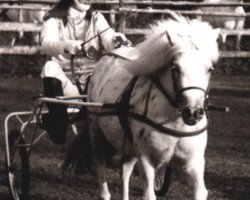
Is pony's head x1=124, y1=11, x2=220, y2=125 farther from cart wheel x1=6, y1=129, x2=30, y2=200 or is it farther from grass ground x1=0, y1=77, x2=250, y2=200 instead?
grass ground x1=0, y1=77, x2=250, y2=200

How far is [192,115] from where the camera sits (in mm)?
5660

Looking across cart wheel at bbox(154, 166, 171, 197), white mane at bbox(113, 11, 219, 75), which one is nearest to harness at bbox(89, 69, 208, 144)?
white mane at bbox(113, 11, 219, 75)

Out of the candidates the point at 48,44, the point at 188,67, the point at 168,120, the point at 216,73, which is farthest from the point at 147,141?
the point at 216,73

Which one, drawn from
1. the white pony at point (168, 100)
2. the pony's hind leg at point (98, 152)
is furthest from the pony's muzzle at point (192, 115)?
the pony's hind leg at point (98, 152)

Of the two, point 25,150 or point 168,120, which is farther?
point 25,150

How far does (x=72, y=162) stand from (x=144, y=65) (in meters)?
1.69

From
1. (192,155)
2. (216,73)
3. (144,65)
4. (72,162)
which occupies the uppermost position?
(144,65)

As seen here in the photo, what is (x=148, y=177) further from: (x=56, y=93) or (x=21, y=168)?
(x=21, y=168)

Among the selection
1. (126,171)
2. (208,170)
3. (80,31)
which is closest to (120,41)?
(80,31)

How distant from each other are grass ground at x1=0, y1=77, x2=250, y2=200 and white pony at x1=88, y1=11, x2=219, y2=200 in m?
1.47

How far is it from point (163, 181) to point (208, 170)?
1.20m

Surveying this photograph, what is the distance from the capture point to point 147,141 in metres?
6.14

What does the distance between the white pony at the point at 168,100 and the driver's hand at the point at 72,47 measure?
53cm

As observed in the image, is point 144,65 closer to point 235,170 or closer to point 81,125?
point 81,125
